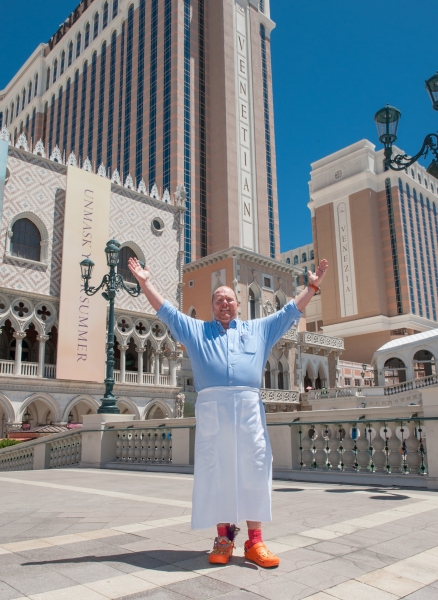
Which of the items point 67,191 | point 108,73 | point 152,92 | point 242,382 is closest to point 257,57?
point 152,92

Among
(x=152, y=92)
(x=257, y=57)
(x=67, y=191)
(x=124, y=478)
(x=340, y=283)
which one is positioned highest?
(x=257, y=57)

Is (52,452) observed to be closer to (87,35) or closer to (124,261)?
(124,261)

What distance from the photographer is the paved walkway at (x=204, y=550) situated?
2900mm

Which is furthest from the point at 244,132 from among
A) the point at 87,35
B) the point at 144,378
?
the point at 144,378

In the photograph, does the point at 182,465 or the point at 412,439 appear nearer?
the point at 412,439

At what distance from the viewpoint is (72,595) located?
9.14 ft

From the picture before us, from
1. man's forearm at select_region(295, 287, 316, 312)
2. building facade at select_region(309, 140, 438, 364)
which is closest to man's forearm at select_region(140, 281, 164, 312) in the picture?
man's forearm at select_region(295, 287, 316, 312)

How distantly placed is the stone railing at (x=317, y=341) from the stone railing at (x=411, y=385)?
8.72 metres

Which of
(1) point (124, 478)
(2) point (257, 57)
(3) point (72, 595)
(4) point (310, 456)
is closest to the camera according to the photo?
(3) point (72, 595)

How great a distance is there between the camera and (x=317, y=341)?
40875mm

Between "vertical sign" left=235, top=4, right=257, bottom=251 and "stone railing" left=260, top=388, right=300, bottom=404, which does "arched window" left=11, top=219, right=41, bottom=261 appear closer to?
"stone railing" left=260, top=388, right=300, bottom=404

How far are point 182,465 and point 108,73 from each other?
6443 cm

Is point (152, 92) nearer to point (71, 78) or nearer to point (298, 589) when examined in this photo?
point (71, 78)

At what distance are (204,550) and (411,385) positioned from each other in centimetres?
2807
